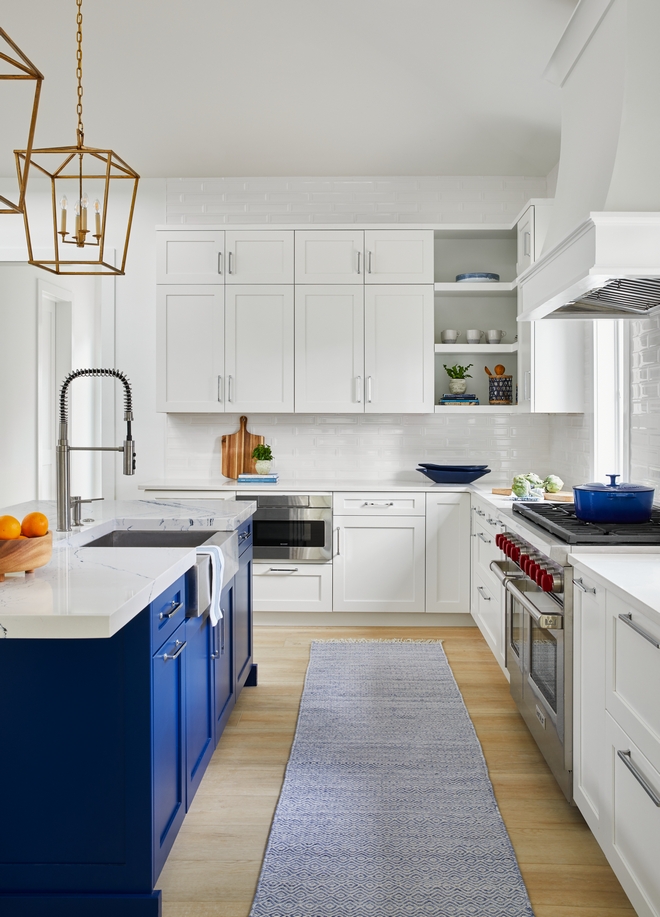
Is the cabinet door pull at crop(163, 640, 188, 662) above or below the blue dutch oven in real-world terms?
below

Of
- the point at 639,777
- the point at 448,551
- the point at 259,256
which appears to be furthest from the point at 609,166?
the point at 259,256

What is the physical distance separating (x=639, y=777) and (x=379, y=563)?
2934 mm

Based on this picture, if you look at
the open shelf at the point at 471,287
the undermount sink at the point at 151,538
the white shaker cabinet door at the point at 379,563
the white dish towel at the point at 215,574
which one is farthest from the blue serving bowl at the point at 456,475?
the white dish towel at the point at 215,574

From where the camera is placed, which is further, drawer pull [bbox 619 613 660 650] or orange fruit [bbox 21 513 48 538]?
orange fruit [bbox 21 513 48 538]

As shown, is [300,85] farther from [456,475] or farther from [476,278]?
[456,475]

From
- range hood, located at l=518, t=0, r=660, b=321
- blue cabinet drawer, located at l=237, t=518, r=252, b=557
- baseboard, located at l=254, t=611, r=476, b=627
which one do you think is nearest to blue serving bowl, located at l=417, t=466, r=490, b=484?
baseboard, located at l=254, t=611, r=476, b=627

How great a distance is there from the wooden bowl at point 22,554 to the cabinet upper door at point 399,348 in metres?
3.10

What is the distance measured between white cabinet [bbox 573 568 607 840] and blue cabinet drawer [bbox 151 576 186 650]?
119cm

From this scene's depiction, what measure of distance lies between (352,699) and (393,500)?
1.46 m

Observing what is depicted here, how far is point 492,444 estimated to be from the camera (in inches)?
200

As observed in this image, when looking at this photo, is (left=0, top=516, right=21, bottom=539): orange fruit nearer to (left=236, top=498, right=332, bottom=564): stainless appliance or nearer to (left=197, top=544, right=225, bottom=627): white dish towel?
(left=197, top=544, right=225, bottom=627): white dish towel

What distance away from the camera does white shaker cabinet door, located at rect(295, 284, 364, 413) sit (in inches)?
186

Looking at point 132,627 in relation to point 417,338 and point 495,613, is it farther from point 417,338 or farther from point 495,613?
point 417,338

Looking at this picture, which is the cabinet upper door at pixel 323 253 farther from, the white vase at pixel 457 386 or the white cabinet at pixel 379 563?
the white cabinet at pixel 379 563
